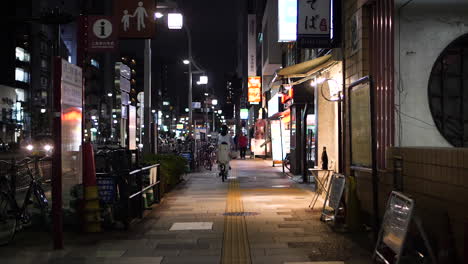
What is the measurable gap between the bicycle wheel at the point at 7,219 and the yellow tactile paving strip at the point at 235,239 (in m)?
3.35

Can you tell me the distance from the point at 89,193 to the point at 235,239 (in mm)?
2621

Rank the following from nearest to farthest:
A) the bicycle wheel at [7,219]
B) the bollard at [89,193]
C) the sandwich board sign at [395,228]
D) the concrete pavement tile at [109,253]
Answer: the sandwich board sign at [395,228], the concrete pavement tile at [109,253], the bicycle wheel at [7,219], the bollard at [89,193]

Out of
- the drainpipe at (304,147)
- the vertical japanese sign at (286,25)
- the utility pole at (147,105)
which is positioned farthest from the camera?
the drainpipe at (304,147)

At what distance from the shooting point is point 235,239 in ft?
25.7

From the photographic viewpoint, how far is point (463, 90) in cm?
887

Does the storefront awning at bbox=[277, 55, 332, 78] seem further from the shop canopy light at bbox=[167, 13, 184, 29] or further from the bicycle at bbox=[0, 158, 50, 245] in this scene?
the shop canopy light at bbox=[167, 13, 184, 29]

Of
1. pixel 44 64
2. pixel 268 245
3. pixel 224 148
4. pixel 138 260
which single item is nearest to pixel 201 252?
pixel 138 260

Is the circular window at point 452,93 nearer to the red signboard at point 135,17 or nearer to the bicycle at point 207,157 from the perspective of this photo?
the red signboard at point 135,17

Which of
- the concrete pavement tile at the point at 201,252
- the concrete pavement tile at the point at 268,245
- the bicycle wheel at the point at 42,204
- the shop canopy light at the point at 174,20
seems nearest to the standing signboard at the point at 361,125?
the concrete pavement tile at the point at 268,245

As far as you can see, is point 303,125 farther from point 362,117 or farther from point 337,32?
point 362,117

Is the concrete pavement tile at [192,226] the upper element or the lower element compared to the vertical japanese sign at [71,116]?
lower

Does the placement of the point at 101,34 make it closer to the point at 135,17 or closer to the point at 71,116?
the point at 71,116

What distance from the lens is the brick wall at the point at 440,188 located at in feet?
16.2

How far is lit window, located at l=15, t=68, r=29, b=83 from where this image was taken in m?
76.1
